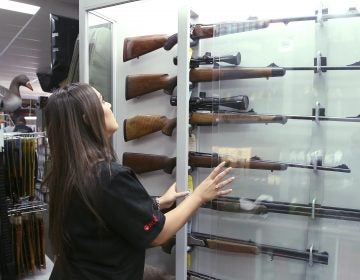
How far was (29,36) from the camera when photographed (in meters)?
3.65

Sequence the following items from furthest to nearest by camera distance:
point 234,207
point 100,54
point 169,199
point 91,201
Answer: point 100,54 → point 234,207 → point 169,199 → point 91,201

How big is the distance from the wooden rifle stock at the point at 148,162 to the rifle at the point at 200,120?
0.09 m

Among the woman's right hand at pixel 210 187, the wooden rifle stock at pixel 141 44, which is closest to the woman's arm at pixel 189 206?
the woman's right hand at pixel 210 187

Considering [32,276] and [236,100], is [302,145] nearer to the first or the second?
[236,100]

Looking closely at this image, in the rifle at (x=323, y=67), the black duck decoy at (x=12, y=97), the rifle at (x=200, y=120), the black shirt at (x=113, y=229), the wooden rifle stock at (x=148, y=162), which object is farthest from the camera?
the black duck decoy at (x=12, y=97)

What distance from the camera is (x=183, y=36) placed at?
118cm

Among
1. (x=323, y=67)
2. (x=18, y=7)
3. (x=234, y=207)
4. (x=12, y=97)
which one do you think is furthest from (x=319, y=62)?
(x=18, y=7)

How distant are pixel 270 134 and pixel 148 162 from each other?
23.1 inches

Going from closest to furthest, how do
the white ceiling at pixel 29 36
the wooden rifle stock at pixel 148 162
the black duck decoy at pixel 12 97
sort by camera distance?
the wooden rifle stock at pixel 148 162
the white ceiling at pixel 29 36
the black duck decoy at pixel 12 97

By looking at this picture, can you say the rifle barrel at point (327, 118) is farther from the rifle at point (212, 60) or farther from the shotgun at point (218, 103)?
the rifle at point (212, 60)

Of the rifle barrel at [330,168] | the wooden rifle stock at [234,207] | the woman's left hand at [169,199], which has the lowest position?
the wooden rifle stock at [234,207]

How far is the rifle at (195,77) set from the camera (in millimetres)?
1280

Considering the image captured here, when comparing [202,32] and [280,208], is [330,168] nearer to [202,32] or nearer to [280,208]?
[280,208]

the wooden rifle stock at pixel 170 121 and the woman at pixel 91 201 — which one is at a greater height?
the wooden rifle stock at pixel 170 121
